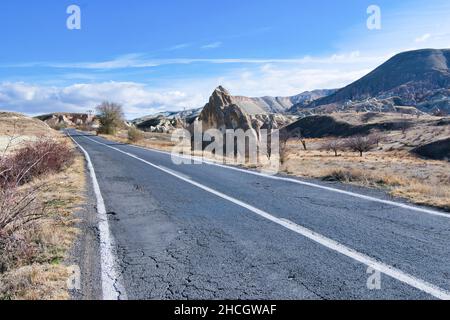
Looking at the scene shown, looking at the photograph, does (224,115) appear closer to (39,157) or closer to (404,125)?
(39,157)

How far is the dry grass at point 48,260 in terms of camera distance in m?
4.38

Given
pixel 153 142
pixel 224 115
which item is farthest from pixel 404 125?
pixel 224 115

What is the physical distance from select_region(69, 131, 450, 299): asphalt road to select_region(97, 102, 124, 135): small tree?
228 ft

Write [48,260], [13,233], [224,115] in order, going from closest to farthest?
[48,260]
[13,233]
[224,115]

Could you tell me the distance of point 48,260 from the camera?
5414mm

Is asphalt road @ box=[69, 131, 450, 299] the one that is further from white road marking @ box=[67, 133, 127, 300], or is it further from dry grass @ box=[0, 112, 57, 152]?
dry grass @ box=[0, 112, 57, 152]

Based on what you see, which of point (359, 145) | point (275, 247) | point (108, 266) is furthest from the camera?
point (359, 145)

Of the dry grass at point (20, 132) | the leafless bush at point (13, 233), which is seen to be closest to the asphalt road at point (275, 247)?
the leafless bush at point (13, 233)

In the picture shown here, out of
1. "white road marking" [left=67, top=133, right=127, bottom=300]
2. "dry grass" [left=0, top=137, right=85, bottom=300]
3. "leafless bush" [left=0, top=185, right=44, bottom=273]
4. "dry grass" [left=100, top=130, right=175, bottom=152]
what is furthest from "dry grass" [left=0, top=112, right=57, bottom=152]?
"dry grass" [left=100, top=130, right=175, bottom=152]

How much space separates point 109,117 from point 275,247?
75260 mm

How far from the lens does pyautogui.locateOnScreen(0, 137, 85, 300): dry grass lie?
4383 millimetres

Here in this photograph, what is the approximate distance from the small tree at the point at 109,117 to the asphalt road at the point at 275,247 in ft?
228
